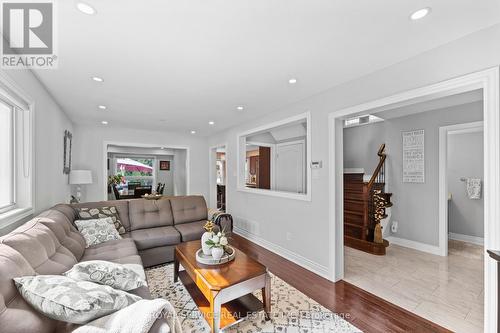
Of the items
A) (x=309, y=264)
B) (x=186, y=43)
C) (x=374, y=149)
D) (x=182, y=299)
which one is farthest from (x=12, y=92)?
(x=374, y=149)

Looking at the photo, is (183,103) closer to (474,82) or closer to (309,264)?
(309,264)

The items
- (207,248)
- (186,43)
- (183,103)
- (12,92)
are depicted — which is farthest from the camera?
(183,103)

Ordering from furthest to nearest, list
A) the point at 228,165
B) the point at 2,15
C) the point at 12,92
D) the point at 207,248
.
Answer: the point at 228,165 < the point at 207,248 < the point at 12,92 < the point at 2,15

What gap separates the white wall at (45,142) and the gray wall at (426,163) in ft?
17.6

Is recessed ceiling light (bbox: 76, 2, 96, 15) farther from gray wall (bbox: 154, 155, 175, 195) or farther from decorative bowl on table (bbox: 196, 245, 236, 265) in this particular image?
gray wall (bbox: 154, 155, 175, 195)

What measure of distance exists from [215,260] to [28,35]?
244 centimetres

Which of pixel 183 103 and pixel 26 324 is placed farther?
pixel 183 103

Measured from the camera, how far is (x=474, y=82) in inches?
67.1

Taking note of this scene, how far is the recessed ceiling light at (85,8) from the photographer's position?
1364 mm

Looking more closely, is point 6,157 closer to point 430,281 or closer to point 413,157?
point 430,281

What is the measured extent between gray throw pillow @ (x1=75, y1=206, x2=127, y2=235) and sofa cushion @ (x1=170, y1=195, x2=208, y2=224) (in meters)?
0.86

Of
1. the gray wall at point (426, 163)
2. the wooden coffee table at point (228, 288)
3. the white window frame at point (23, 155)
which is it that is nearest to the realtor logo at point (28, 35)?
the white window frame at point (23, 155)

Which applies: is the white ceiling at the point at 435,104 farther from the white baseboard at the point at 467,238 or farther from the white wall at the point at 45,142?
the white wall at the point at 45,142

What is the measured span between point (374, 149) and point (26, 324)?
5216 millimetres
